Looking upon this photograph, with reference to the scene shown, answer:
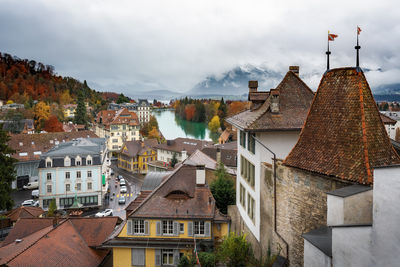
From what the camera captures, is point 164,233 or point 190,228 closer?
point 190,228

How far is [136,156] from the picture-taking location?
6100 centimetres

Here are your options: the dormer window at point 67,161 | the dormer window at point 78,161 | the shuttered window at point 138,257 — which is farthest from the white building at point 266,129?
the dormer window at point 67,161

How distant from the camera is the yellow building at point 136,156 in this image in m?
60.8

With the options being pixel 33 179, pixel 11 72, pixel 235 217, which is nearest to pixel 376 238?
pixel 235 217

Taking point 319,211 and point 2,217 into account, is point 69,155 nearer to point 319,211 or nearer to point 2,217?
point 2,217

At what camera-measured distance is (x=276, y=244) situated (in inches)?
466

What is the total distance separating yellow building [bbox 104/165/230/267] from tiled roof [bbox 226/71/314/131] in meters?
5.82

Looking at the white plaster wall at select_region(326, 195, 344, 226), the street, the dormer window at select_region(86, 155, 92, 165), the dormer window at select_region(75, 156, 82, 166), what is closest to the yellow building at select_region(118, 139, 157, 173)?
the street

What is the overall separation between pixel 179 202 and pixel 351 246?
40.8ft

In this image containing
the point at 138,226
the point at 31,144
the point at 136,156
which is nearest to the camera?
the point at 138,226

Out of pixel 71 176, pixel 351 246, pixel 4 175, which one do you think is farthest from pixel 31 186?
pixel 351 246

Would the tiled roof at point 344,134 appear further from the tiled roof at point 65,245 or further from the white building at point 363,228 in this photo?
the tiled roof at point 65,245

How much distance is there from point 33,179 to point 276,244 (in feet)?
142

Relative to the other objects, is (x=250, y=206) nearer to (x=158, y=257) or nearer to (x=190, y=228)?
(x=190, y=228)
